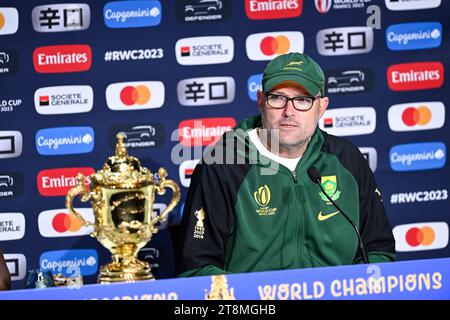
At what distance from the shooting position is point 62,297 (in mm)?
1510

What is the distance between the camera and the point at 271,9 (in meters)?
3.52

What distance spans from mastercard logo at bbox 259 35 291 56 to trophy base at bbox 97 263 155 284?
5.72ft

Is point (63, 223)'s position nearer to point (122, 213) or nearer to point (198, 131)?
point (198, 131)

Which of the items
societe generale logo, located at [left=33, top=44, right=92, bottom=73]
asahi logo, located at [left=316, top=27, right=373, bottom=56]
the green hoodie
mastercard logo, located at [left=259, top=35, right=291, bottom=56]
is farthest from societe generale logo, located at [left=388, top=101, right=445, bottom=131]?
societe generale logo, located at [left=33, top=44, right=92, bottom=73]

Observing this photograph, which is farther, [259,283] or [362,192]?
[362,192]

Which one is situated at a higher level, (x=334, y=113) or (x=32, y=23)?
(x=32, y=23)

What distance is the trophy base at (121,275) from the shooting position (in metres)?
1.96

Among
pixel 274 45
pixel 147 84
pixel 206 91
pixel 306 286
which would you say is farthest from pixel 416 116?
pixel 306 286

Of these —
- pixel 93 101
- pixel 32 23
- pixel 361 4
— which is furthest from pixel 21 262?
pixel 361 4

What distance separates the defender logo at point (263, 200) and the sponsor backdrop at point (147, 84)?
109cm

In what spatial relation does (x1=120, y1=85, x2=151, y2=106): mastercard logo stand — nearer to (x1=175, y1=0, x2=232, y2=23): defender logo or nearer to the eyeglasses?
(x1=175, y1=0, x2=232, y2=23): defender logo
